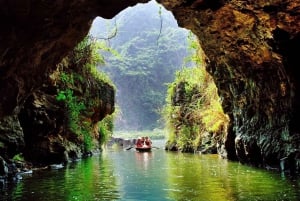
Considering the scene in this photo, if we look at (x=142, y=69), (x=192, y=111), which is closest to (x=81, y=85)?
(x=192, y=111)

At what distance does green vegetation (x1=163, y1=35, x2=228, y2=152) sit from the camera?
2688 cm

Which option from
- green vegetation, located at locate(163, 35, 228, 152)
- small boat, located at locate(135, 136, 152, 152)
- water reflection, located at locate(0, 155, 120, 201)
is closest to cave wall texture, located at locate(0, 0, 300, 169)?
water reflection, located at locate(0, 155, 120, 201)

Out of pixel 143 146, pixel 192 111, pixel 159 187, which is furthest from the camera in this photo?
pixel 143 146

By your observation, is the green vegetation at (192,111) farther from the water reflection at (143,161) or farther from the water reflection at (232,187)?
the water reflection at (232,187)

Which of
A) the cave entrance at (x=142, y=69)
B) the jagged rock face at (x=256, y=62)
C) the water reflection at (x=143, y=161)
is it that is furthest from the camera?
the cave entrance at (x=142, y=69)

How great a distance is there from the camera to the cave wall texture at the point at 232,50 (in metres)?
10.7

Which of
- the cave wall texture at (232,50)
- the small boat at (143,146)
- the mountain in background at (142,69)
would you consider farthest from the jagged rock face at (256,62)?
the mountain in background at (142,69)

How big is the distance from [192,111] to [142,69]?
103 meters

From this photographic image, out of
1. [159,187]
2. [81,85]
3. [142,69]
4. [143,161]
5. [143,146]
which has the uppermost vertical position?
[142,69]

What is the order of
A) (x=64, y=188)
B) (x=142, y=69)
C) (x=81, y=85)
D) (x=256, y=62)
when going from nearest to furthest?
(x=64, y=188) < (x=256, y=62) < (x=81, y=85) < (x=142, y=69)

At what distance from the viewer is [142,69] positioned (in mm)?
138125

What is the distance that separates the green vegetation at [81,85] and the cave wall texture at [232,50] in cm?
847

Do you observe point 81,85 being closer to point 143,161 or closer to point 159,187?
point 143,161

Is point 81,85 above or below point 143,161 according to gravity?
above
